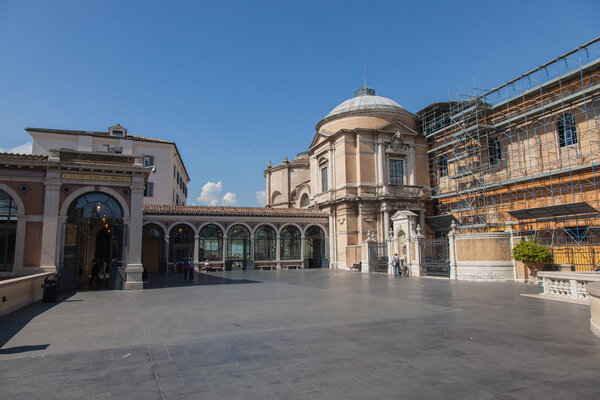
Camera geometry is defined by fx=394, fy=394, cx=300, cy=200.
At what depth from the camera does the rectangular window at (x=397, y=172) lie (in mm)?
36688

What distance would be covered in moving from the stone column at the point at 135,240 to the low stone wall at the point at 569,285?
16010 millimetres

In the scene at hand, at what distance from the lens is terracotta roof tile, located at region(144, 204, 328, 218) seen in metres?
31.8

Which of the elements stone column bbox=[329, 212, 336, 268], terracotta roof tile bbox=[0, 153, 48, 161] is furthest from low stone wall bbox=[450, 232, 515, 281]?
terracotta roof tile bbox=[0, 153, 48, 161]

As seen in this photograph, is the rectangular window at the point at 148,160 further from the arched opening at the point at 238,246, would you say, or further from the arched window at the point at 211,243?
the arched opening at the point at 238,246

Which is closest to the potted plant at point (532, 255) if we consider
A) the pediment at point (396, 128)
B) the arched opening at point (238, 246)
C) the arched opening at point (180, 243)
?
the pediment at point (396, 128)

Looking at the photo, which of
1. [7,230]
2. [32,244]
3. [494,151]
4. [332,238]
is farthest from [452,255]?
[7,230]

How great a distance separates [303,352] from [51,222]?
15.1m

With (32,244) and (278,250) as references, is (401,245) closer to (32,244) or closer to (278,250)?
(278,250)

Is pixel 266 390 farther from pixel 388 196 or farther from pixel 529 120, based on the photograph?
pixel 388 196

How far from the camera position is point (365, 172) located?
115ft

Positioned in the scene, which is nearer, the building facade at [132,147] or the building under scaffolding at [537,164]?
the building under scaffolding at [537,164]

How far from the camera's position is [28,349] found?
6.84 metres

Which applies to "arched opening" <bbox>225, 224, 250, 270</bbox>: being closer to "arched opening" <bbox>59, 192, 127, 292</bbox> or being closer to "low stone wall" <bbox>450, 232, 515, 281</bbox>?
"arched opening" <bbox>59, 192, 127, 292</bbox>

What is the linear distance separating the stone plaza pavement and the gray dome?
28031mm
